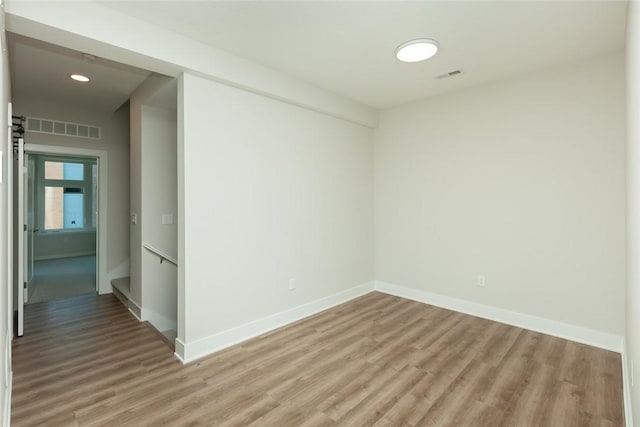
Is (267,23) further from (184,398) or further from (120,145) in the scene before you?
(120,145)

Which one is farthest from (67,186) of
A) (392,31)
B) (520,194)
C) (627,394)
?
(627,394)

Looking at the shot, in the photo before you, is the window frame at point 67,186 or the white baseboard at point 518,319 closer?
the white baseboard at point 518,319

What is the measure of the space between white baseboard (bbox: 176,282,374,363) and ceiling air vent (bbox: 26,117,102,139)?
378 cm

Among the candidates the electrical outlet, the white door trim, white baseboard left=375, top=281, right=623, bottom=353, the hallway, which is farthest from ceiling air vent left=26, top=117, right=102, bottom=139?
the electrical outlet

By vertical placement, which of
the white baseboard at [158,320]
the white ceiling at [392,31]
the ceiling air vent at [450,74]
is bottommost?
the white baseboard at [158,320]

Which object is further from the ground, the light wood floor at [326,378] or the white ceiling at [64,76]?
the white ceiling at [64,76]

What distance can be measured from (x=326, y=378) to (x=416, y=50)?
2.89 meters

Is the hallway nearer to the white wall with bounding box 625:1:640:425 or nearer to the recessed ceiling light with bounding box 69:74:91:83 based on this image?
the recessed ceiling light with bounding box 69:74:91:83

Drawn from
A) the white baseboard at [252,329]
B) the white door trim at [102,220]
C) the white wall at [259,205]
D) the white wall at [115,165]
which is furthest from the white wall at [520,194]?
the white door trim at [102,220]

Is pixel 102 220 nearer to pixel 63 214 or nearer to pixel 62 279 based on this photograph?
pixel 62 279

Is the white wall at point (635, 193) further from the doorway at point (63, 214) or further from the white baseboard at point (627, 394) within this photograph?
the doorway at point (63, 214)

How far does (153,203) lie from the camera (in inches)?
152

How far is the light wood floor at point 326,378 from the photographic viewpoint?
6.64 ft

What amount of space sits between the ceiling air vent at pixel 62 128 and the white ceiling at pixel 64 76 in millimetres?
304
